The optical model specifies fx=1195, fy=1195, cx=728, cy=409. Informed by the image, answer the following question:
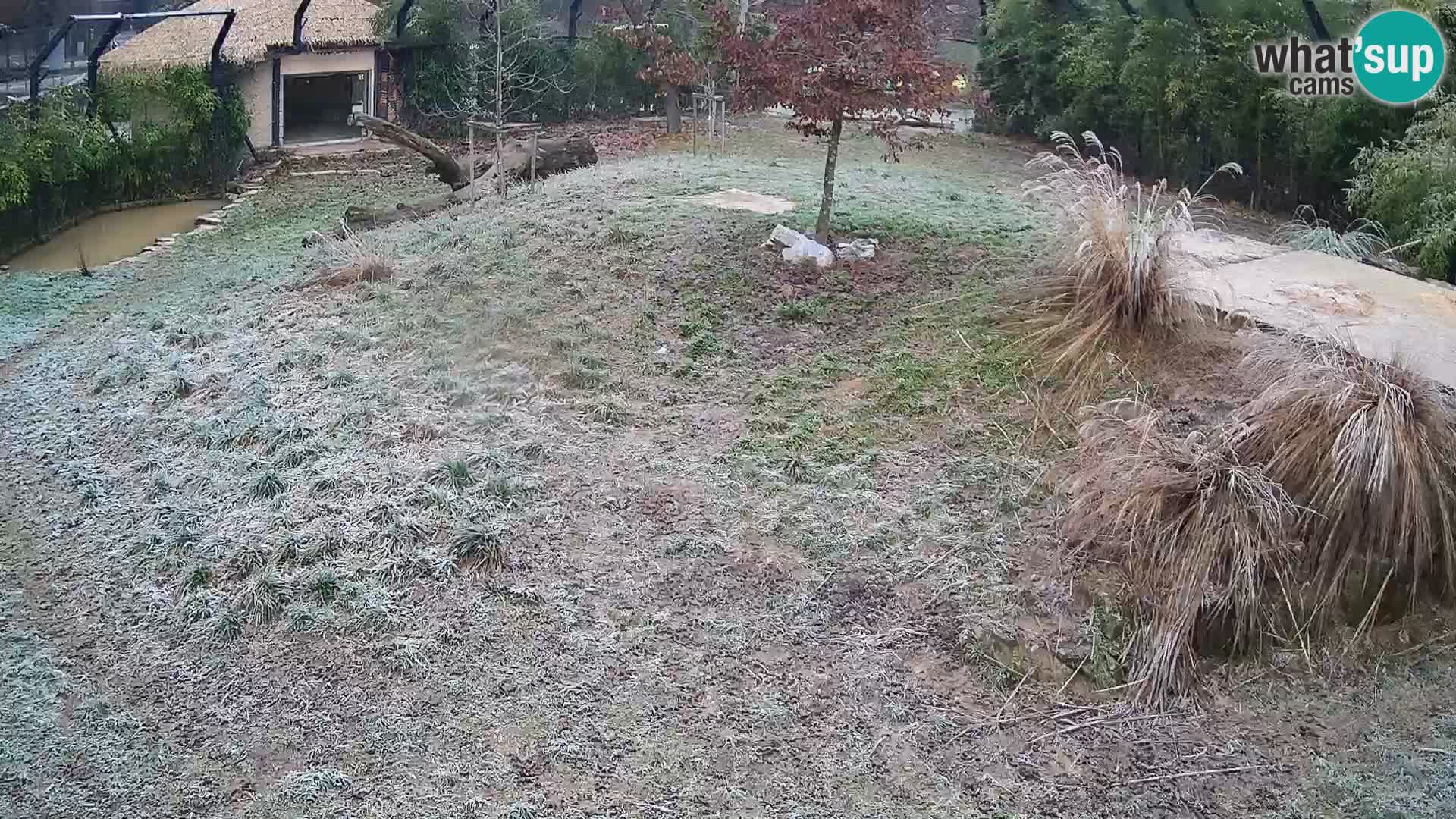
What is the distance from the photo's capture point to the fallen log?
9.40 m

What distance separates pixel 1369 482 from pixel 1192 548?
602 millimetres

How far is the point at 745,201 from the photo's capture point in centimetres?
811

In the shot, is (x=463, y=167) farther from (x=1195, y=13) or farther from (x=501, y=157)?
(x=1195, y=13)

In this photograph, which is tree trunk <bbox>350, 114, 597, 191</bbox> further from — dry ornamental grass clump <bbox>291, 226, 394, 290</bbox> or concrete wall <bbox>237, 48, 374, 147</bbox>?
concrete wall <bbox>237, 48, 374, 147</bbox>

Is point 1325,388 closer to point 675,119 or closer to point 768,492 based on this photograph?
point 768,492

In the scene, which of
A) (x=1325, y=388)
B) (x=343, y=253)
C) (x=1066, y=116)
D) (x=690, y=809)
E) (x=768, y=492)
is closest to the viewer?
(x=690, y=809)

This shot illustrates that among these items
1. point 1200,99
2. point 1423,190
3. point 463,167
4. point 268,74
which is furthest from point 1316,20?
point 268,74

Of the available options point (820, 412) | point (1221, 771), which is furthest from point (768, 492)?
point (1221, 771)

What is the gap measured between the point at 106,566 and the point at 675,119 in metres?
12.3

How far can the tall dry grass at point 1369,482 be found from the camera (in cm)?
380

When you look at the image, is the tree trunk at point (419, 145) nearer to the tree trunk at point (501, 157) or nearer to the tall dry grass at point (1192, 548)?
the tree trunk at point (501, 157)

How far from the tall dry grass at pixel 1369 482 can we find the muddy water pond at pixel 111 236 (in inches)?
353

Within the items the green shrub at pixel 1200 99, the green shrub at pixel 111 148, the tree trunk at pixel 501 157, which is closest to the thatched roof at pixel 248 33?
the green shrub at pixel 111 148

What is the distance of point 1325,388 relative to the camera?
4.03 m
